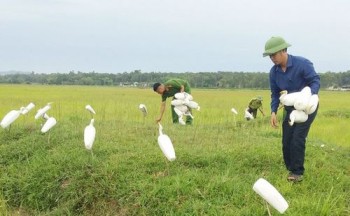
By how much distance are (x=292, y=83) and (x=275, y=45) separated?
19.7 inches

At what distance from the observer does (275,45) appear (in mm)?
4602

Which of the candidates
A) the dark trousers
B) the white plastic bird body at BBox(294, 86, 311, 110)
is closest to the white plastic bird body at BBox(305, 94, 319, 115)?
the white plastic bird body at BBox(294, 86, 311, 110)

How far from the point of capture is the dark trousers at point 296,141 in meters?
4.64

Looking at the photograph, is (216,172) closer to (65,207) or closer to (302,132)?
(302,132)

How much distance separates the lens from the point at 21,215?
17.0ft

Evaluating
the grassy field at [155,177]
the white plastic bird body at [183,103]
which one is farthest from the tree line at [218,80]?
the grassy field at [155,177]

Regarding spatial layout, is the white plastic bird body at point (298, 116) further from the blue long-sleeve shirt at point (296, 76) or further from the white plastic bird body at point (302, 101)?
the blue long-sleeve shirt at point (296, 76)

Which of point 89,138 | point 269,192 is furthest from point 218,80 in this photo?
point 269,192

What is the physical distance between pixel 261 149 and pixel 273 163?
45 cm

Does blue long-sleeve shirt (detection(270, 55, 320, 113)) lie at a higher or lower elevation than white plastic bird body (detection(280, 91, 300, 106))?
higher

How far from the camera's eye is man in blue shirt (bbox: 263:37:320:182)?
4.62m

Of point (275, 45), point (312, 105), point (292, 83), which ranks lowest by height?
point (312, 105)

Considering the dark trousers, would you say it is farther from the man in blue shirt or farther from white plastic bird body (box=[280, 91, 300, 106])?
white plastic bird body (box=[280, 91, 300, 106])

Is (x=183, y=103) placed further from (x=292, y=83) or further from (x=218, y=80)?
(x=218, y=80)
